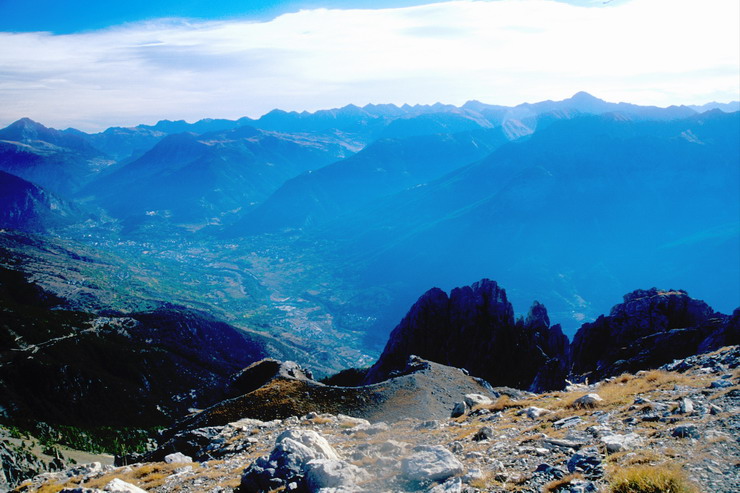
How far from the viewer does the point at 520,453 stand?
18.8 m

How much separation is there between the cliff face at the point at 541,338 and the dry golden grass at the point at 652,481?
1825 inches

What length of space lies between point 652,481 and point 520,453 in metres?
6.40

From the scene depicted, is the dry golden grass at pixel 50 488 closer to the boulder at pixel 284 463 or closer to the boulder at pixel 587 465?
the boulder at pixel 284 463

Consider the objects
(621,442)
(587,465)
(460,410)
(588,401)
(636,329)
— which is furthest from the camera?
(636,329)

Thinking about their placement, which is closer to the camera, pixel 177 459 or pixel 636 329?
pixel 177 459

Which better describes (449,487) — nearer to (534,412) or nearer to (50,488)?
(534,412)

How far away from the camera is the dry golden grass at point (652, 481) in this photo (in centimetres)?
1284

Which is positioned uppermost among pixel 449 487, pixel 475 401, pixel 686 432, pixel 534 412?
pixel 686 432

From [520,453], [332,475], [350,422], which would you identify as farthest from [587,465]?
[350,422]

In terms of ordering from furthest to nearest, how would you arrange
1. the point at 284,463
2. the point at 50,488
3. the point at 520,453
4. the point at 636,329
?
the point at 636,329 → the point at 50,488 → the point at 284,463 → the point at 520,453

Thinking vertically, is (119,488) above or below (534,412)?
below

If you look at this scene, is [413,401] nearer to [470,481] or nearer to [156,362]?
[470,481]

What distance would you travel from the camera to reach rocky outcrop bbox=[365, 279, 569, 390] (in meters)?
88.7

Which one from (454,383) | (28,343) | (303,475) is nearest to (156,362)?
(28,343)
